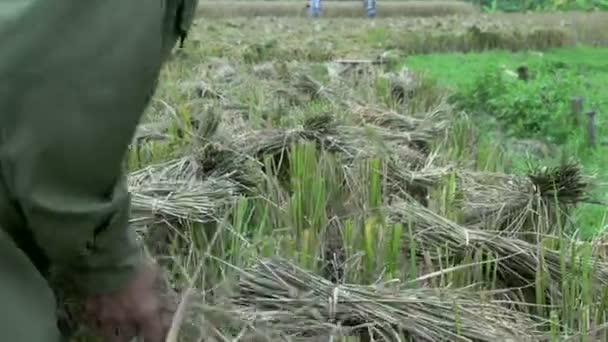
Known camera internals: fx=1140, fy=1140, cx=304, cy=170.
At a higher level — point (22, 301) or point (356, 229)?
point (22, 301)

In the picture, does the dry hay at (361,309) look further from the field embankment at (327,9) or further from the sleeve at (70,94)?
the field embankment at (327,9)

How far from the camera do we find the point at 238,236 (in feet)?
8.12

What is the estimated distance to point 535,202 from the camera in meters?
2.87

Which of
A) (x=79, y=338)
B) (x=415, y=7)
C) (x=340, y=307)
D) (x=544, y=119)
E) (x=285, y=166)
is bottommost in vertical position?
(x=415, y=7)

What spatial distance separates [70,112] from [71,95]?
15 mm

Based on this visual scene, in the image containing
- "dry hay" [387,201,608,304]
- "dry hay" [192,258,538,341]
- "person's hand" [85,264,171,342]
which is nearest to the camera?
"person's hand" [85,264,171,342]

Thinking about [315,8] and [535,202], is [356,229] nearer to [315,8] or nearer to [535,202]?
[535,202]

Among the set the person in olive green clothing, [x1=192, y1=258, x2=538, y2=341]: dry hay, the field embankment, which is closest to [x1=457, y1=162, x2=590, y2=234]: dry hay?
[x1=192, y1=258, x2=538, y2=341]: dry hay

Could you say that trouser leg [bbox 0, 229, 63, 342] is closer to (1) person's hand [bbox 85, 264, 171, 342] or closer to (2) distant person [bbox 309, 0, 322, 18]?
(1) person's hand [bbox 85, 264, 171, 342]

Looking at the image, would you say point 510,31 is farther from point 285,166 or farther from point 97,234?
point 97,234

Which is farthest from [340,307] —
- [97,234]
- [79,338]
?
[97,234]

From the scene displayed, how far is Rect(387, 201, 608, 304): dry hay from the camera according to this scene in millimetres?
2400

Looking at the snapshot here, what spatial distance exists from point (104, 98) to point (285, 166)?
104 inches

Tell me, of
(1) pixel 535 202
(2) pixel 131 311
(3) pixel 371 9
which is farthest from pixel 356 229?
(3) pixel 371 9
